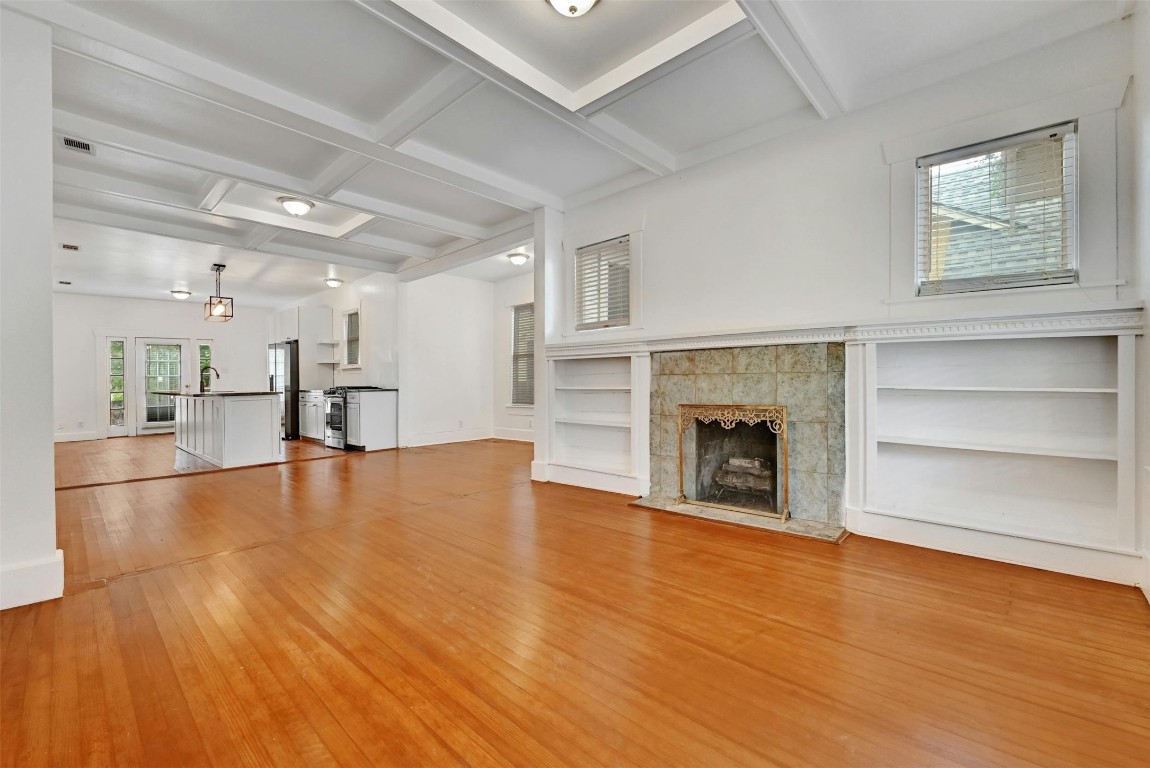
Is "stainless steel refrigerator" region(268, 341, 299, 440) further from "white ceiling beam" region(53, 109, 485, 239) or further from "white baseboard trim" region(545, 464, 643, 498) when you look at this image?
"white baseboard trim" region(545, 464, 643, 498)

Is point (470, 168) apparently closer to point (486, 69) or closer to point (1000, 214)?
point (486, 69)

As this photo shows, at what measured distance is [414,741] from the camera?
145 centimetres

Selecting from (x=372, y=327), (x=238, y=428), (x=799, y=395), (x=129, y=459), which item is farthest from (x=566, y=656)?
(x=129, y=459)

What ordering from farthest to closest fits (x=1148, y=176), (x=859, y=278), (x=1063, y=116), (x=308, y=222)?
(x=308, y=222) < (x=859, y=278) < (x=1063, y=116) < (x=1148, y=176)

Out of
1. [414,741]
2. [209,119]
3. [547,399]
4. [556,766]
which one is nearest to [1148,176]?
[556,766]

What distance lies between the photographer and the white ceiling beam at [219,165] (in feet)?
11.7

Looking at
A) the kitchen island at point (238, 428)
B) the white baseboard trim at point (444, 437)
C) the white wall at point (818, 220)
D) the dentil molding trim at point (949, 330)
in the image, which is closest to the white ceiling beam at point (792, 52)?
the white wall at point (818, 220)

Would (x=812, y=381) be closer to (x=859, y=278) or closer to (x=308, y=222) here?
(x=859, y=278)

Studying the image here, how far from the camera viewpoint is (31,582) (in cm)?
238

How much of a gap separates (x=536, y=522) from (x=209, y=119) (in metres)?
3.92

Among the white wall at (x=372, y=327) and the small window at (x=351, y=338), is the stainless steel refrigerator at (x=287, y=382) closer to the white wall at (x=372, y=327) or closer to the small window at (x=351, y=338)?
the white wall at (x=372, y=327)

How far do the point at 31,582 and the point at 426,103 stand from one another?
3.47 meters

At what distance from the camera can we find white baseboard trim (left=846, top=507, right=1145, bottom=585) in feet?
8.32

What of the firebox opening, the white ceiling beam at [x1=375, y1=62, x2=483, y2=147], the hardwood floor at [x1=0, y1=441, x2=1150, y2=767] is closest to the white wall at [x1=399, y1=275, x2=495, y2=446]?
the white ceiling beam at [x1=375, y1=62, x2=483, y2=147]
